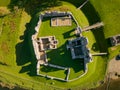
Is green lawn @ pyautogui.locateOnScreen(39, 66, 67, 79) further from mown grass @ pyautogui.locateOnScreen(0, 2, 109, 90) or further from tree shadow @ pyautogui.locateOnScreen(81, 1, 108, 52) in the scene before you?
tree shadow @ pyautogui.locateOnScreen(81, 1, 108, 52)

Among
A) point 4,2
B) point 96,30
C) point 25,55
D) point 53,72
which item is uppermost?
point 4,2

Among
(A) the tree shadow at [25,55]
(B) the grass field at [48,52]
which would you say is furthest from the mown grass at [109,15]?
(A) the tree shadow at [25,55]

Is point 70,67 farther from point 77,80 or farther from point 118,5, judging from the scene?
point 118,5

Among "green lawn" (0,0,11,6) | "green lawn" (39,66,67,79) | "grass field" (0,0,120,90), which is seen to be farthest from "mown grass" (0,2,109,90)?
"green lawn" (0,0,11,6)

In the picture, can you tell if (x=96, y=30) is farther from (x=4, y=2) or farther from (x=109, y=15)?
(x=4, y=2)

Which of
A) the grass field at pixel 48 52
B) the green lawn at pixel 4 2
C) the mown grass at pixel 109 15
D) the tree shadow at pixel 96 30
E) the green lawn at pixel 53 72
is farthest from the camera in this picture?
the green lawn at pixel 4 2

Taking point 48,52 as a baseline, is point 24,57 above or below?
below

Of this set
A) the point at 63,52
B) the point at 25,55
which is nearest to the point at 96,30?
the point at 63,52

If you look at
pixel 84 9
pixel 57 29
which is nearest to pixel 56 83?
pixel 57 29

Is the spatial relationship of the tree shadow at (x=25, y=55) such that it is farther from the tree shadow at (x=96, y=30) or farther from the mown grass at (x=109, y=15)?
the mown grass at (x=109, y=15)
